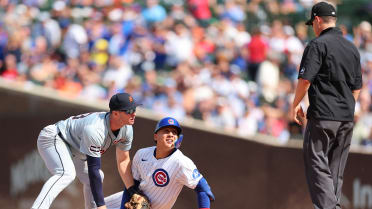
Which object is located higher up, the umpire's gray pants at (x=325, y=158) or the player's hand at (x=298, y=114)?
the player's hand at (x=298, y=114)

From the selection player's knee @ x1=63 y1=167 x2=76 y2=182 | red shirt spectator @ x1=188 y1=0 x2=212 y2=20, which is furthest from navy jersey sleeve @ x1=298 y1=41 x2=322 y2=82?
red shirt spectator @ x1=188 y1=0 x2=212 y2=20

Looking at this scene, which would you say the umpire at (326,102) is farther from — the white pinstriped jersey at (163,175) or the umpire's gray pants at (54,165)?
the umpire's gray pants at (54,165)

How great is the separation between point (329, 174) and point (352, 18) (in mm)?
10895

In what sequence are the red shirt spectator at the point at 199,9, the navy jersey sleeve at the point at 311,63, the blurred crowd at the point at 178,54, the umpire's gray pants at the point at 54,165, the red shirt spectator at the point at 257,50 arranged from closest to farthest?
the navy jersey sleeve at the point at 311,63 → the umpire's gray pants at the point at 54,165 → the blurred crowd at the point at 178,54 → the red shirt spectator at the point at 257,50 → the red shirt spectator at the point at 199,9

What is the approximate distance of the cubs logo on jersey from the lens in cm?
690

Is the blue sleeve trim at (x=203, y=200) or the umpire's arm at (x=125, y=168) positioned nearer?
the blue sleeve trim at (x=203, y=200)

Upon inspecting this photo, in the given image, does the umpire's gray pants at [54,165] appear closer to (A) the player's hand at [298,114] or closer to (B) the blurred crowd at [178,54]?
(A) the player's hand at [298,114]

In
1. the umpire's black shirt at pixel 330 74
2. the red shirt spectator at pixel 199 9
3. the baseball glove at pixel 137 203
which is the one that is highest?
the red shirt spectator at pixel 199 9

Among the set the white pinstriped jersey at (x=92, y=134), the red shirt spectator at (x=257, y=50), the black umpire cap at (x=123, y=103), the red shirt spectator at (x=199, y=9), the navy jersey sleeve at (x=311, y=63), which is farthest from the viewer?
the red shirt spectator at (x=199, y=9)

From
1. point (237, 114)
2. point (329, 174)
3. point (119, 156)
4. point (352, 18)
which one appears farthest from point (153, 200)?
point (352, 18)

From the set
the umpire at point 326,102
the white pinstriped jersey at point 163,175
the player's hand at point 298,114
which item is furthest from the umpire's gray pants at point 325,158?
the white pinstriped jersey at point 163,175

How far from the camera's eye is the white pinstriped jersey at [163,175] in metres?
6.81

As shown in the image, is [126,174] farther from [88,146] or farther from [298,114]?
[298,114]

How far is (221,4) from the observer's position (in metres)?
16.1
